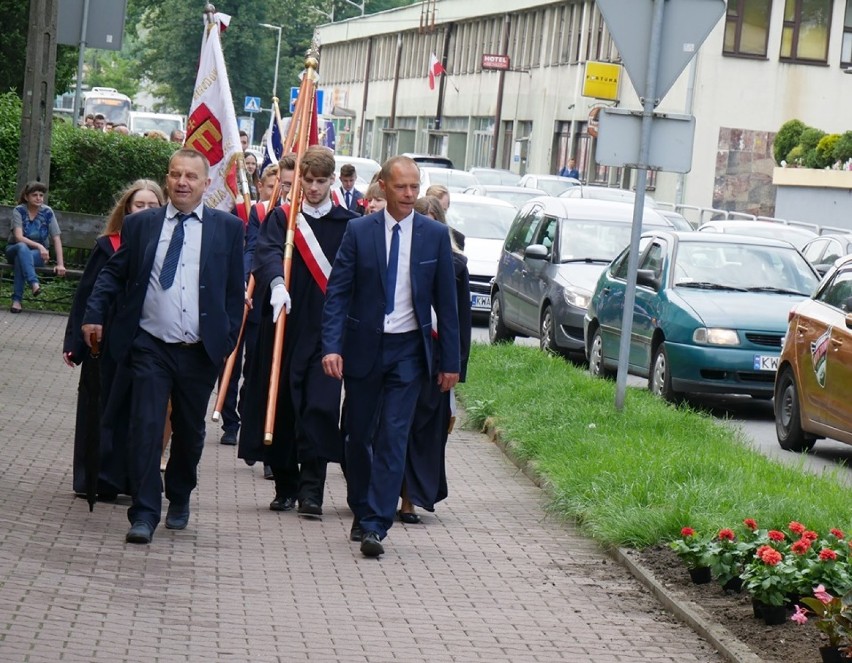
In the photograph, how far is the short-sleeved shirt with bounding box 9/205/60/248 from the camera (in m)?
20.5

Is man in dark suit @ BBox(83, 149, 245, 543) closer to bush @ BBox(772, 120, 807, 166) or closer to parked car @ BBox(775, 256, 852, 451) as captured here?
parked car @ BBox(775, 256, 852, 451)

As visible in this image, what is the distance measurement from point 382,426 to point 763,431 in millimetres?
7921

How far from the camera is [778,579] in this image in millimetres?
7359

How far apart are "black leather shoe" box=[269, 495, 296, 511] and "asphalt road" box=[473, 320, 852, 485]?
3.91 m

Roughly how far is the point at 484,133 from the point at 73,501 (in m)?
69.1

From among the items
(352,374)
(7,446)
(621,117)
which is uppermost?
(621,117)

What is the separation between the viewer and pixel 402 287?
29.0ft

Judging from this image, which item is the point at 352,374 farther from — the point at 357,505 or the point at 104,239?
the point at 104,239

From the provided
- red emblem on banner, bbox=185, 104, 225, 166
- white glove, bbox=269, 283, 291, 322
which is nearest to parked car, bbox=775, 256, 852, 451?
red emblem on banner, bbox=185, 104, 225, 166

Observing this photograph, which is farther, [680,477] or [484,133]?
[484,133]

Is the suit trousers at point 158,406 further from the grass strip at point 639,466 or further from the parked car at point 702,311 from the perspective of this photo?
the parked car at point 702,311

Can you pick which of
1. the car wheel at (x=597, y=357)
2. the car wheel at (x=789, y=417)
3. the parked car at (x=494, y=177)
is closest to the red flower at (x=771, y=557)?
the car wheel at (x=789, y=417)

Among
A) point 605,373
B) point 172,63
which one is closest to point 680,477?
point 605,373

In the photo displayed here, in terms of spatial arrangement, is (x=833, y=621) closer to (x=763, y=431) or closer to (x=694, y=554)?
(x=694, y=554)
